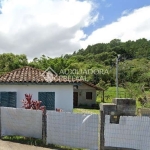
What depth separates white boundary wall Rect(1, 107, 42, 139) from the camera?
859 centimetres

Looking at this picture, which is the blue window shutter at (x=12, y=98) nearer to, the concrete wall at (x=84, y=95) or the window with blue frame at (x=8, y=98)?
the window with blue frame at (x=8, y=98)

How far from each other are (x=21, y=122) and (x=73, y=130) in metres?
2.31

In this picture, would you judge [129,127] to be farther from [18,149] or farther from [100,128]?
[18,149]

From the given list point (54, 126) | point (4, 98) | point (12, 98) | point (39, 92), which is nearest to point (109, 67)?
point (39, 92)

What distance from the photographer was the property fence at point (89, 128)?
6.93 metres

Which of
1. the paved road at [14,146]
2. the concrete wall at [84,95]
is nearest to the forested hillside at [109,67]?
the concrete wall at [84,95]

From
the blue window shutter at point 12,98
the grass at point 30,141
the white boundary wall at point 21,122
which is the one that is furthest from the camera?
the blue window shutter at point 12,98

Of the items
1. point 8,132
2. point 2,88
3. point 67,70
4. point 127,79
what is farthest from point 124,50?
point 8,132

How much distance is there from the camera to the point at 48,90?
47.7ft

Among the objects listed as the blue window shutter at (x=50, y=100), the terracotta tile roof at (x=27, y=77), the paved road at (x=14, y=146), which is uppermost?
the terracotta tile roof at (x=27, y=77)

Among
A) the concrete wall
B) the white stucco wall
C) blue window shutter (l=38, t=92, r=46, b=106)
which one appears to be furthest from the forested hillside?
blue window shutter (l=38, t=92, r=46, b=106)

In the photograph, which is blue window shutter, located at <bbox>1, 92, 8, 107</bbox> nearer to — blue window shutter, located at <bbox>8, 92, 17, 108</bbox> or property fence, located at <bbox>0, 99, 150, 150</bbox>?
blue window shutter, located at <bbox>8, 92, 17, 108</bbox>

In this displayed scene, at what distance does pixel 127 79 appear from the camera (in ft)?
155

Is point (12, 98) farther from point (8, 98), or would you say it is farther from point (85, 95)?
point (85, 95)
